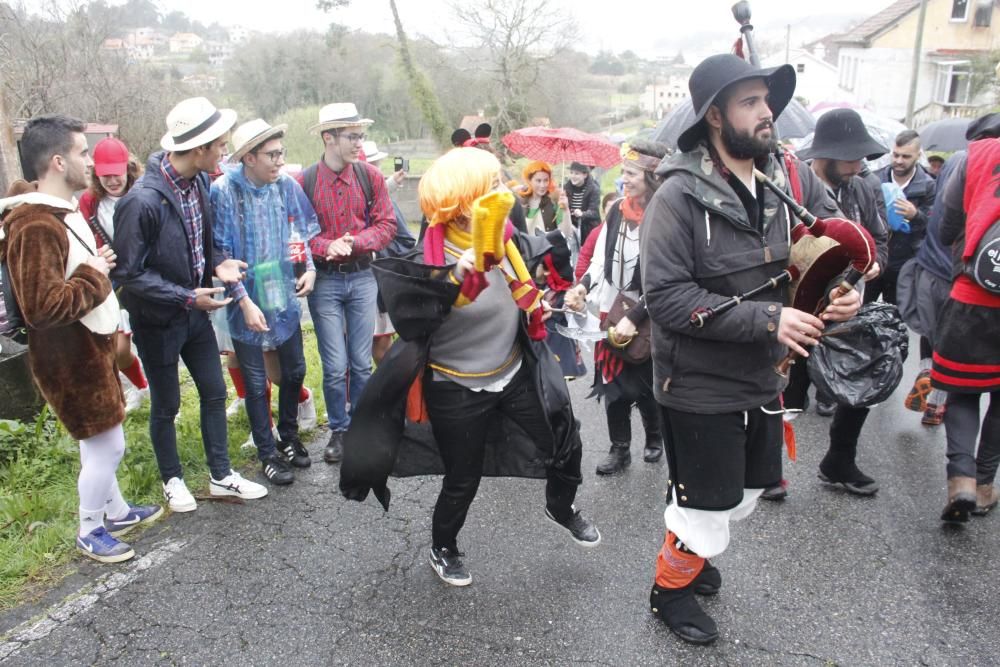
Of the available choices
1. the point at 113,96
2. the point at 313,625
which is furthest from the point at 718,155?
the point at 113,96

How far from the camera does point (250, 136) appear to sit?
143 inches

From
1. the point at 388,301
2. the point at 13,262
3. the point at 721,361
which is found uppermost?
the point at 13,262

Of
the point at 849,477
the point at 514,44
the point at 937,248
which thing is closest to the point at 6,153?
the point at 849,477

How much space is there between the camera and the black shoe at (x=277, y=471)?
396 centimetres

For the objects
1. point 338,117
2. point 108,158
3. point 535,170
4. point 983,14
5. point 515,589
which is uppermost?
point 983,14

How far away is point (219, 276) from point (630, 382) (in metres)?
2.23

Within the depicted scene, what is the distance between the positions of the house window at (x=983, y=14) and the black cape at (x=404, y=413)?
170 feet

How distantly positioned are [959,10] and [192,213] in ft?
173

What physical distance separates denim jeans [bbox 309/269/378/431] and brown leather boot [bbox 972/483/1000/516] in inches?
133

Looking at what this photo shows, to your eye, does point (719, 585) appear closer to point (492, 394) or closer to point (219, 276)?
point (492, 394)

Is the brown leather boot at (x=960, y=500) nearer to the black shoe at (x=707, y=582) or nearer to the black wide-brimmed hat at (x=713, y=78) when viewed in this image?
the black shoe at (x=707, y=582)

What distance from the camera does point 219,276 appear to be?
356 centimetres

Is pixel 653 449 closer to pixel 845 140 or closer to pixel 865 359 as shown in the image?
pixel 865 359

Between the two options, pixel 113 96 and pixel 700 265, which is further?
pixel 113 96
